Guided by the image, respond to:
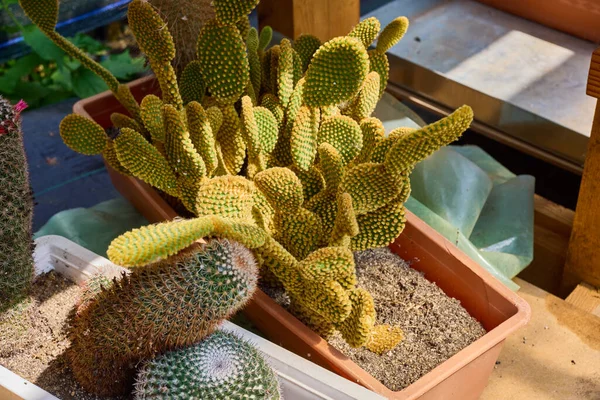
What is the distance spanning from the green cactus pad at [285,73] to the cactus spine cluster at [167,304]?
1.31 ft

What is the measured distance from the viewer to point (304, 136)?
1106mm

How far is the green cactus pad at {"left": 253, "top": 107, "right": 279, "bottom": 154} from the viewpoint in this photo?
3.76 feet

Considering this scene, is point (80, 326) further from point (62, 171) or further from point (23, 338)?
point (62, 171)

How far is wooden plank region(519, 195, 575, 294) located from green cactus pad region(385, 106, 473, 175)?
753 mm

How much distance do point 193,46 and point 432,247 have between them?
2.04ft

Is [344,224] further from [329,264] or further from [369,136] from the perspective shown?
[369,136]

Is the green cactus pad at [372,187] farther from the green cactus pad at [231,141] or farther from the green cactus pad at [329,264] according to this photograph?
the green cactus pad at [231,141]

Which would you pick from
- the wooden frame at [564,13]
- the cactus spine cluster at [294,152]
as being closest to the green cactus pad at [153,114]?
the cactus spine cluster at [294,152]

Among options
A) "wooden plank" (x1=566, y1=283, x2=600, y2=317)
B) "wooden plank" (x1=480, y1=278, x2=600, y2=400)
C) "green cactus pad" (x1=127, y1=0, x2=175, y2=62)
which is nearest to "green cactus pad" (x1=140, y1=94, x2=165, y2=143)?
"green cactus pad" (x1=127, y1=0, x2=175, y2=62)

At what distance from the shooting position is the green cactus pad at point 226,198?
3.30 feet

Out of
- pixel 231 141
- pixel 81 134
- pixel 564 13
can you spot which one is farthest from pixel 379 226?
pixel 564 13

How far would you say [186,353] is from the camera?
0.88 m

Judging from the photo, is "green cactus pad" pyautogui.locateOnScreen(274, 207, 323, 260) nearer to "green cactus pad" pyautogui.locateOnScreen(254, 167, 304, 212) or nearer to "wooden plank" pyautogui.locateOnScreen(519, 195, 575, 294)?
"green cactus pad" pyautogui.locateOnScreen(254, 167, 304, 212)

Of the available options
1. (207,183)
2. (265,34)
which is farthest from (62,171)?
(207,183)
